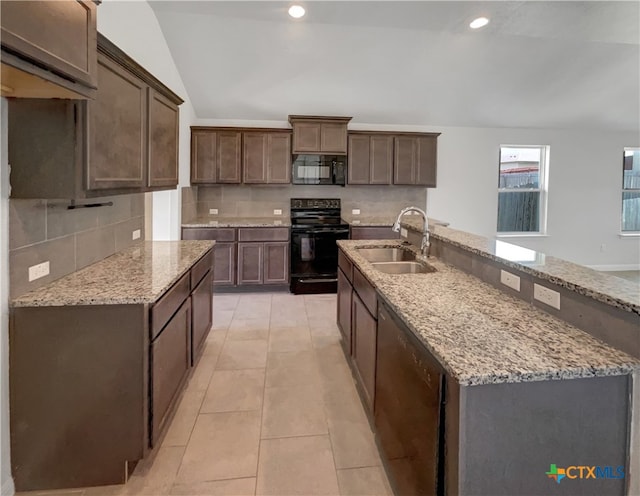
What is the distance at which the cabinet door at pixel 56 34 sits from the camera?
3.82 ft

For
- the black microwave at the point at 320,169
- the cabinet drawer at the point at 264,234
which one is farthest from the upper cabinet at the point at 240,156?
the cabinet drawer at the point at 264,234

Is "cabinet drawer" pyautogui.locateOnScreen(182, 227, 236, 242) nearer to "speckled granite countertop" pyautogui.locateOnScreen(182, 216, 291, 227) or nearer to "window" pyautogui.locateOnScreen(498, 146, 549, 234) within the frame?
"speckled granite countertop" pyautogui.locateOnScreen(182, 216, 291, 227)

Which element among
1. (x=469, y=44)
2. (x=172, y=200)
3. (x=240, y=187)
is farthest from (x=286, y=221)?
(x=469, y=44)

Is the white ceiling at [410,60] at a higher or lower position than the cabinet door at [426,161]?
higher

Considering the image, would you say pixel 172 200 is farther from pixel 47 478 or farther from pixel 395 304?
pixel 395 304

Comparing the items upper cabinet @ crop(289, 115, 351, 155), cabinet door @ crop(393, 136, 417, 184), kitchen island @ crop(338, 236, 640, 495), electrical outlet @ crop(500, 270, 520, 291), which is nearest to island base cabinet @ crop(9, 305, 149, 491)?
kitchen island @ crop(338, 236, 640, 495)

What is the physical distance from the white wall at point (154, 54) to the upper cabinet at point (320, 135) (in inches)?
55.2

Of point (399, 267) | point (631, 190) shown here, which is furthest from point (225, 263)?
point (631, 190)

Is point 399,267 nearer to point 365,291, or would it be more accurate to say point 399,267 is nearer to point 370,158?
point 365,291

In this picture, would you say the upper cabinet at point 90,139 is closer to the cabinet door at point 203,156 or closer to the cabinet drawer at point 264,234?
the cabinet drawer at point 264,234

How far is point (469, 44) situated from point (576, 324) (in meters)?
3.76

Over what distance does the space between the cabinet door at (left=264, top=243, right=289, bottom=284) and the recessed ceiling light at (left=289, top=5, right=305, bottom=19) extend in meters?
2.59

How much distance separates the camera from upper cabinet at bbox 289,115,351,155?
16.9ft

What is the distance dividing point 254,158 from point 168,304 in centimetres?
352
